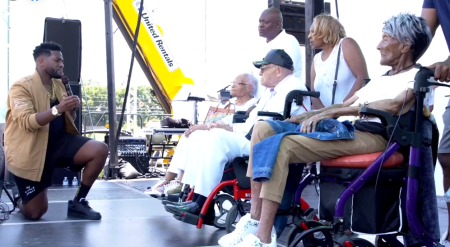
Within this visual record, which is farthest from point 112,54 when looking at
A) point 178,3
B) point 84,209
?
point 178,3

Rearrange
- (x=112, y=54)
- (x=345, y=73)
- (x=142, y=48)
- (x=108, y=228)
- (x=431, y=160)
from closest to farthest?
(x=431, y=160) → (x=345, y=73) → (x=108, y=228) → (x=112, y=54) → (x=142, y=48)

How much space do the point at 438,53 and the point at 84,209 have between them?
140 inches

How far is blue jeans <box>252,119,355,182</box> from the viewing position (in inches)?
105

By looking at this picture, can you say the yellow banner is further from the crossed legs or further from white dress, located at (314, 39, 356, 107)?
white dress, located at (314, 39, 356, 107)

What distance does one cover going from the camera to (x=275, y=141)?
269 centimetres

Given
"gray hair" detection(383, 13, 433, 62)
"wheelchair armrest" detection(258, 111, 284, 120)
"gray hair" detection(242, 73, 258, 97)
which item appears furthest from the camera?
"gray hair" detection(242, 73, 258, 97)

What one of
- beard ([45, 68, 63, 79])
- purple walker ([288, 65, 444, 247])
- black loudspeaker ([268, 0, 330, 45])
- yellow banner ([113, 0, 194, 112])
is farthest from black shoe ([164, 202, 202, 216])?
yellow banner ([113, 0, 194, 112])

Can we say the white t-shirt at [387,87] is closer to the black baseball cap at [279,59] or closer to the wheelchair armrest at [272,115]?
the wheelchair armrest at [272,115]

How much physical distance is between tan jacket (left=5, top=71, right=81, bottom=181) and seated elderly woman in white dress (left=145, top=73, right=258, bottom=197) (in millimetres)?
909

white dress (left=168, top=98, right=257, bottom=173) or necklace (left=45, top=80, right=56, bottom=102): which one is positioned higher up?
necklace (left=45, top=80, right=56, bottom=102)

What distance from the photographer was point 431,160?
2.67 metres

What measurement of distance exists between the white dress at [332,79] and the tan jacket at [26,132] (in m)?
2.15

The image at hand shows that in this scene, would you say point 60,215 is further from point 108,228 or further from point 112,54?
point 112,54

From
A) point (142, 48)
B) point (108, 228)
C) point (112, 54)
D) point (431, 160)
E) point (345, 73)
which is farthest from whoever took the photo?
point (142, 48)
